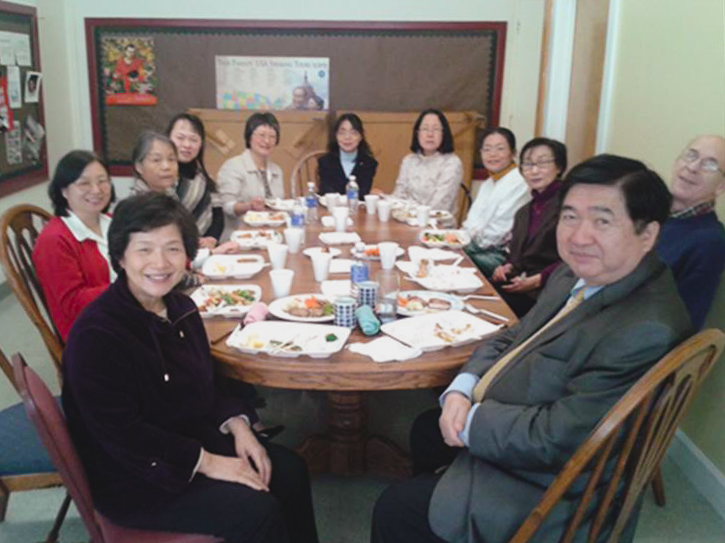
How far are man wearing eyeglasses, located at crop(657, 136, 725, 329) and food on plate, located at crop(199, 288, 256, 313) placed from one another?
4.17ft

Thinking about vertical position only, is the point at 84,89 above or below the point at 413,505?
above

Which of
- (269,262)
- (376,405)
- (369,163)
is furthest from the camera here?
(369,163)

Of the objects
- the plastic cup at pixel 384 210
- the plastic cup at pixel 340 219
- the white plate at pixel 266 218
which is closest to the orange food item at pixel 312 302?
the plastic cup at pixel 340 219

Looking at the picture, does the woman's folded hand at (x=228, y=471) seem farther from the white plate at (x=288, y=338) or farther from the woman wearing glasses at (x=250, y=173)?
the woman wearing glasses at (x=250, y=173)

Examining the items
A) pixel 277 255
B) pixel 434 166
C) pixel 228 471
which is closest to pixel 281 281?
pixel 277 255

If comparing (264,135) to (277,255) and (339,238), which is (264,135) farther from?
(277,255)

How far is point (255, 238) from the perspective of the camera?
8.87 feet

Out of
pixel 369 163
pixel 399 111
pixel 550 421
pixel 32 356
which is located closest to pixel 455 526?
pixel 550 421

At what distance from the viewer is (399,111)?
16.5 feet

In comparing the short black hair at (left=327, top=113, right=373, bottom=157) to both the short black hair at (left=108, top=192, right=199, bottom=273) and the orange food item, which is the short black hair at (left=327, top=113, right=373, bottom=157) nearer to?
the orange food item

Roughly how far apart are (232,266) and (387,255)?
54 cm

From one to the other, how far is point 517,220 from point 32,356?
7.90ft

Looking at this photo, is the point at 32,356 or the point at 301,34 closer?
the point at 32,356

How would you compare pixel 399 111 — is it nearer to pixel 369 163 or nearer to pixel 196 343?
pixel 369 163
